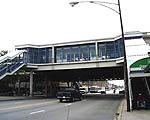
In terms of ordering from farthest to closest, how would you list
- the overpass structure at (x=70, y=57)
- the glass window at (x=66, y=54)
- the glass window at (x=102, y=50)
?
the glass window at (x=66, y=54), the glass window at (x=102, y=50), the overpass structure at (x=70, y=57)

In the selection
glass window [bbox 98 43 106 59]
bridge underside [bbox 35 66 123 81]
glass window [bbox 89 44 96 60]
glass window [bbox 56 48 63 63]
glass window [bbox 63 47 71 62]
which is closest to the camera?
glass window [bbox 98 43 106 59]

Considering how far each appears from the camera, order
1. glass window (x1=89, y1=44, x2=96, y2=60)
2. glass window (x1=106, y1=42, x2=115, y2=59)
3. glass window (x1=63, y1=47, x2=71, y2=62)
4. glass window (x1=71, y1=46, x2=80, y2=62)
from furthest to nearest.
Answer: glass window (x1=63, y1=47, x2=71, y2=62) → glass window (x1=71, y1=46, x2=80, y2=62) → glass window (x1=89, y1=44, x2=96, y2=60) → glass window (x1=106, y1=42, x2=115, y2=59)

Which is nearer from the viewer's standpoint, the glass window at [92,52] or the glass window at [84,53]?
the glass window at [92,52]

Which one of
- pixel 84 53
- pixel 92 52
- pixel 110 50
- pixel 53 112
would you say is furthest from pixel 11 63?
pixel 53 112

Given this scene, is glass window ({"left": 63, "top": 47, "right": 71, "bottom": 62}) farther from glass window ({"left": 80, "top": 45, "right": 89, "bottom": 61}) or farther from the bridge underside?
glass window ({"left": 80, "top": 45, "right": 89, "bottom": 61})

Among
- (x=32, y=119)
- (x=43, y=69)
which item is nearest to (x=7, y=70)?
(x=43, y=69)

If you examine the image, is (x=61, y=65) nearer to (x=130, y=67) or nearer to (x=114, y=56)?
(x=114, y=56)

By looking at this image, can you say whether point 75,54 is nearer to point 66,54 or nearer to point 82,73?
point 66,54

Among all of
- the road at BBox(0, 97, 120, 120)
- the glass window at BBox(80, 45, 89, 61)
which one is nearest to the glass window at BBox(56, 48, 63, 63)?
the glass window at BBox(80, 45, 89, 61)

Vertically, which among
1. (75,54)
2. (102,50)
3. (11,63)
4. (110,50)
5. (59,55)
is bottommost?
(11,63)

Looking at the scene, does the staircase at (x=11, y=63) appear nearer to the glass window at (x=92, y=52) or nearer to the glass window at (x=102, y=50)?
the glass window at (x=92, y=52)

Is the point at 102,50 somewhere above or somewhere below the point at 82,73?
above

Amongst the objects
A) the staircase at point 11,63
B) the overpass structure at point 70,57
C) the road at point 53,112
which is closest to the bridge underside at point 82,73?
the overpass structure at point 70,57

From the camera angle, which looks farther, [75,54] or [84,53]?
[75,54]
